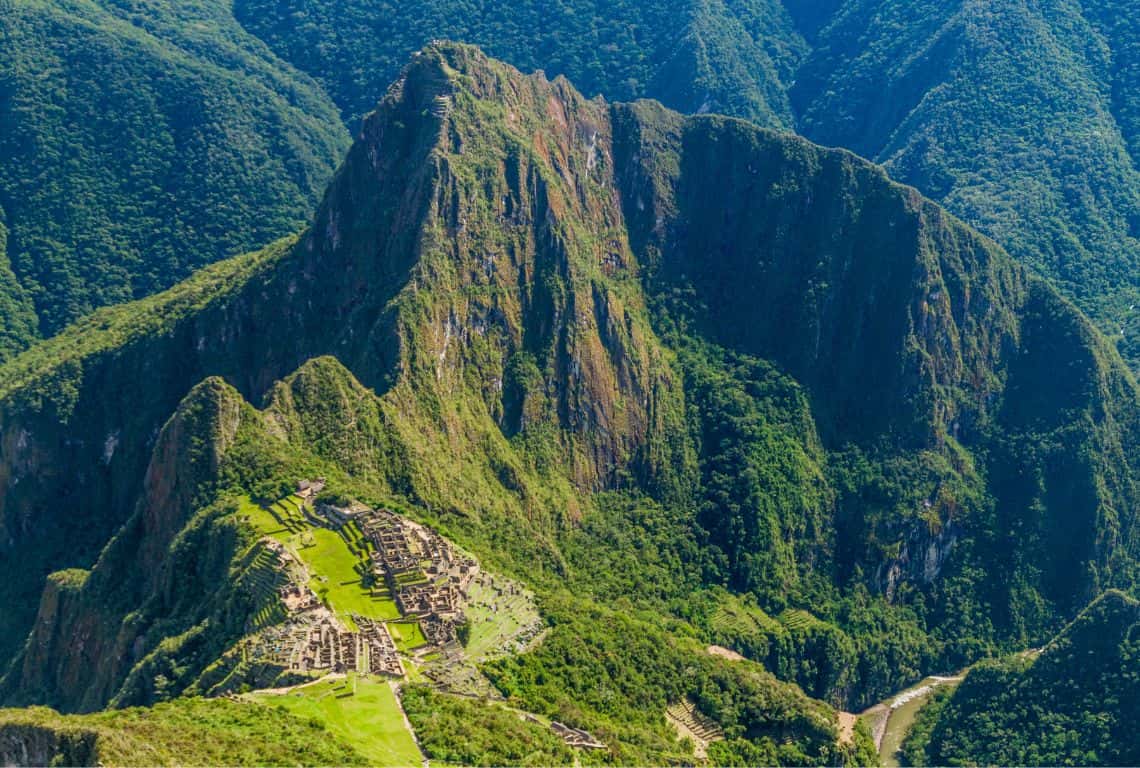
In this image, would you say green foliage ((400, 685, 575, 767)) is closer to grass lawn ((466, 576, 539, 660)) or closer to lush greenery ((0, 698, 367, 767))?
lush greenery ((0, 698, 367, 767))

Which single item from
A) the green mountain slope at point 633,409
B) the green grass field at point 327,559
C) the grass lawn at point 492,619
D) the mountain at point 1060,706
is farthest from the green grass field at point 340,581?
the mountain at point 1060,706

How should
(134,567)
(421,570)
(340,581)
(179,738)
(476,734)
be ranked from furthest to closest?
(134,567) → (421,570) → (340,581) → (476,734) → (179,738)

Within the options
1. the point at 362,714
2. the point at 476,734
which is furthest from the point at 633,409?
the point at 362,714

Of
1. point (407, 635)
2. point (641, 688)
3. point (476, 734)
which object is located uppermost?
point (407, 635)

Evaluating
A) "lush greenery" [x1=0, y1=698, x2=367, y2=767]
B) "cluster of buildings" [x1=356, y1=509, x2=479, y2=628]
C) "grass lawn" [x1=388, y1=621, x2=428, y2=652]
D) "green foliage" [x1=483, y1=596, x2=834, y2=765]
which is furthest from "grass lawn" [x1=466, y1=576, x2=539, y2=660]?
"lush greenery" [x1=0, y1=698, x2=367, y2=767]

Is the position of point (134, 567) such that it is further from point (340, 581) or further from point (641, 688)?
point (641, 688)

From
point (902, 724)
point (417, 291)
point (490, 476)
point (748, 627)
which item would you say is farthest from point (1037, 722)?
point (417, 291)
